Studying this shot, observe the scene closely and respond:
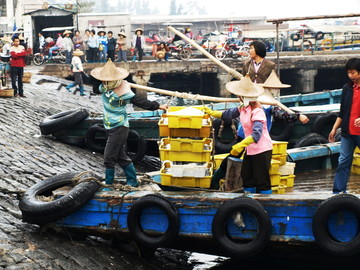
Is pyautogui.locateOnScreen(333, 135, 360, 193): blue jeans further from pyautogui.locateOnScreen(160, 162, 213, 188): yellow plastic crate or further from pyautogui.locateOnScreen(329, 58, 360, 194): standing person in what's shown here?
pyautogui.locateOnScreen(160, 162, 213, 188): yellow plastic crate

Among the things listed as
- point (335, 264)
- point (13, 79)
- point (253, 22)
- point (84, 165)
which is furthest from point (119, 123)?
point (253, 22)

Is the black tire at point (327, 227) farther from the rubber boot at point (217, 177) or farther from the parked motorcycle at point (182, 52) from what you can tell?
the parked motorcycle at point (182, 52)

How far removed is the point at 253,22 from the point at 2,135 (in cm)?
6992

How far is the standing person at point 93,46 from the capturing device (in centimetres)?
2770

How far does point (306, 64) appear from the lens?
29.4m

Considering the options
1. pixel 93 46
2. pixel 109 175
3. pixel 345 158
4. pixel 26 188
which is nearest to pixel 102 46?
pixel 93 46

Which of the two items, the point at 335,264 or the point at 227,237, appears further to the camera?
the point at 335,264

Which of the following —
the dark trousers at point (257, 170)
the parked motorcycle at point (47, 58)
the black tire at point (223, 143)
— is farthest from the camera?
the parked motorcycle at point (47, 58)

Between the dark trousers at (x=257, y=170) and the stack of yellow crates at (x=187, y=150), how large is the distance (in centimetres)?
80

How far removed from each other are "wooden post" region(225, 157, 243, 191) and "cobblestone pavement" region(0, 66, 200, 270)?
116 cm

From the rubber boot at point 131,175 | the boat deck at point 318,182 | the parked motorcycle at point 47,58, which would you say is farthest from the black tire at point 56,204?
the parked motorcycle at point 47,58

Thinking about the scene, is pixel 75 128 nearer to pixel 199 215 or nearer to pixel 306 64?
pixel 199 215

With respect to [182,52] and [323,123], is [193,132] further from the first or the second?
[182,52]

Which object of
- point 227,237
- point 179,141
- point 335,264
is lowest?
point 335,264
